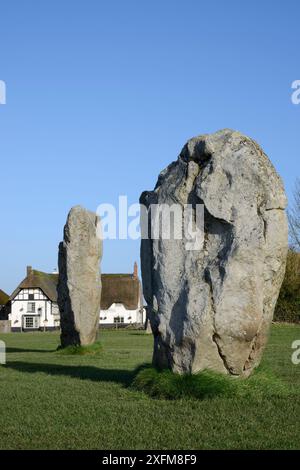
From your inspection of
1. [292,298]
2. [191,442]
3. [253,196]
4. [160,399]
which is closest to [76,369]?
[160,399]

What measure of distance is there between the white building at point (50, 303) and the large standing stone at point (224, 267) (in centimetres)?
5503

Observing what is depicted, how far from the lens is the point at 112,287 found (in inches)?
2579

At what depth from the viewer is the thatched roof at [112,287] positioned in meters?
64.3

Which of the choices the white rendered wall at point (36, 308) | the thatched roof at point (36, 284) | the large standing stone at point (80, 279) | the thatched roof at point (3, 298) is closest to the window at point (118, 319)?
the white rendered wall at point (36, 308)

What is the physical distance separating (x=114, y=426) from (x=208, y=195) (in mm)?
3269

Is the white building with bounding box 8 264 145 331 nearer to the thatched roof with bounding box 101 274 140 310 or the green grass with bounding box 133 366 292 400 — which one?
the thatched roof with bounding box 101 274 140 310

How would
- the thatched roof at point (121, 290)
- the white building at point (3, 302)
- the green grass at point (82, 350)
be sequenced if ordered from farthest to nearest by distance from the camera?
the white building at point (3, 302) < the thatched roof at point (121, 290) < the green grass at point (82, 350)

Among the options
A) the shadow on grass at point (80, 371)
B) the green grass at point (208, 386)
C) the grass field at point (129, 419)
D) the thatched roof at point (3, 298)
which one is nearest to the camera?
the grass field at point (129, 419)

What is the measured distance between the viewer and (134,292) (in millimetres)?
64875

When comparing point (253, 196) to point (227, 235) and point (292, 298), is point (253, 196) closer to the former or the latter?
point (227, 235)

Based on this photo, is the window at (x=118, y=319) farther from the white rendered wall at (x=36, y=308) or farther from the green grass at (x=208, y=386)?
the green grass at (x=208, y=386)

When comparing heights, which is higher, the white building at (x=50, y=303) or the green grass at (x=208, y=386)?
the green grass at (x=208, y=386)
